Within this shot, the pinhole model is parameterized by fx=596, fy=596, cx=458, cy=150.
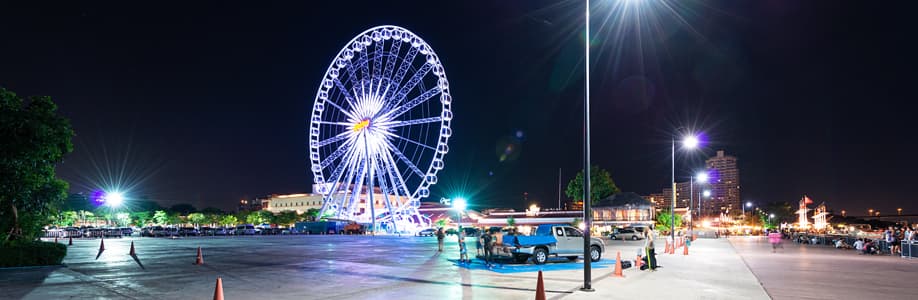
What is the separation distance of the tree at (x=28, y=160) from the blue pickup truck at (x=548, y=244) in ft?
58.2

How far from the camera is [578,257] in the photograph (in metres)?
26.0

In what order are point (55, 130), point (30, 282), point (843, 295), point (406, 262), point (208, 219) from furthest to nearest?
point (208, 219) → point (406, 262) → point (55, 130) → point (30, 282) → point (843, 295)

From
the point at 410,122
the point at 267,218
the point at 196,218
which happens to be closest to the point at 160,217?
the point at 196,218

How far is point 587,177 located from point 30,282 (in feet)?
51.8

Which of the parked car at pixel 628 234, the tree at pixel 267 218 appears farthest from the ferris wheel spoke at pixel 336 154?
the tree at pixel 267 218

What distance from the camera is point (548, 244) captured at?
2333 cm

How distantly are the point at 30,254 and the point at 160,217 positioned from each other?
371 ft

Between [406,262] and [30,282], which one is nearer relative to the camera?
[30,282]

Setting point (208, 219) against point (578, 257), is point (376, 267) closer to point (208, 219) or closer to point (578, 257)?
point (578, 257)

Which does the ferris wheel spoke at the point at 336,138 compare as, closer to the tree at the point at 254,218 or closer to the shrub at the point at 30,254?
the shrub at the point at 30,254

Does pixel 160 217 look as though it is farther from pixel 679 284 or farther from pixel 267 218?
pixel 679 284

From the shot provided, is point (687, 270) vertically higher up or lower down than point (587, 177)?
lower down

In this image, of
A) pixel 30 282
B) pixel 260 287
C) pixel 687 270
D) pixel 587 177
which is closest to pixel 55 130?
pixel 30 282

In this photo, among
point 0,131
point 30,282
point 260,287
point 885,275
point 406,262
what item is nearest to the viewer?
point 260,287
